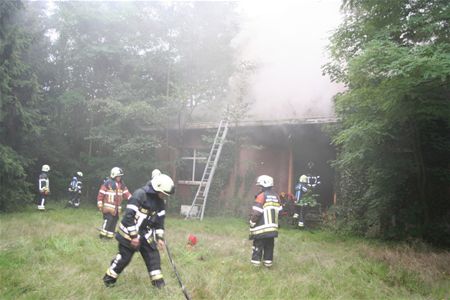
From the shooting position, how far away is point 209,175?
1420 cm

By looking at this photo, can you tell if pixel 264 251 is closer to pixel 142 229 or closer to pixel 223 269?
pixel 223 269

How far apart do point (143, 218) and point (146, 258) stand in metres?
0.54

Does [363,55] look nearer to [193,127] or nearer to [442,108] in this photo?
[442,108]

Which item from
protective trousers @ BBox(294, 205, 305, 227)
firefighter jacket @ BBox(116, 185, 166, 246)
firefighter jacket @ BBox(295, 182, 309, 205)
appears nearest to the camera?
firefighter jacket @ BBox(116, 185, 166, 246)

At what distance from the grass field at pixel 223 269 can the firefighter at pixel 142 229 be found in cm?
21

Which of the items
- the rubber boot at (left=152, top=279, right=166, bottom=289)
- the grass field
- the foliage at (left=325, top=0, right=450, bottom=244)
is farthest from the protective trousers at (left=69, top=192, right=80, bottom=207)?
the rubber boot at (left=152, top=279, right=166, bottom=289)

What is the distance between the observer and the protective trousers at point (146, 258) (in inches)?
196

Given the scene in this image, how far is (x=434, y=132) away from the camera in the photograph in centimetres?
1002

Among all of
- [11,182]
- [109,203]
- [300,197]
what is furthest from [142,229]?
[11,182]

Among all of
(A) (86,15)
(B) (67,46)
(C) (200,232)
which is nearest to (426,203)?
(C) (200,232)

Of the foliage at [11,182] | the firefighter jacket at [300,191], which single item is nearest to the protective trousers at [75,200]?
the foliage at [11,182]

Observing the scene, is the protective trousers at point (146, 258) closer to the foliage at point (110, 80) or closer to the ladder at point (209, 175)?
the ladder at point (209, 175)

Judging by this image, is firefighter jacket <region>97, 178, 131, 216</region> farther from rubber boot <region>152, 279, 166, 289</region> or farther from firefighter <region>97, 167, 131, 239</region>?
rubber boot <region>152, 279, 166, 289</region>

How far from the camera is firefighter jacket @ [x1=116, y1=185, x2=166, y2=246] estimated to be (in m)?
4.88
